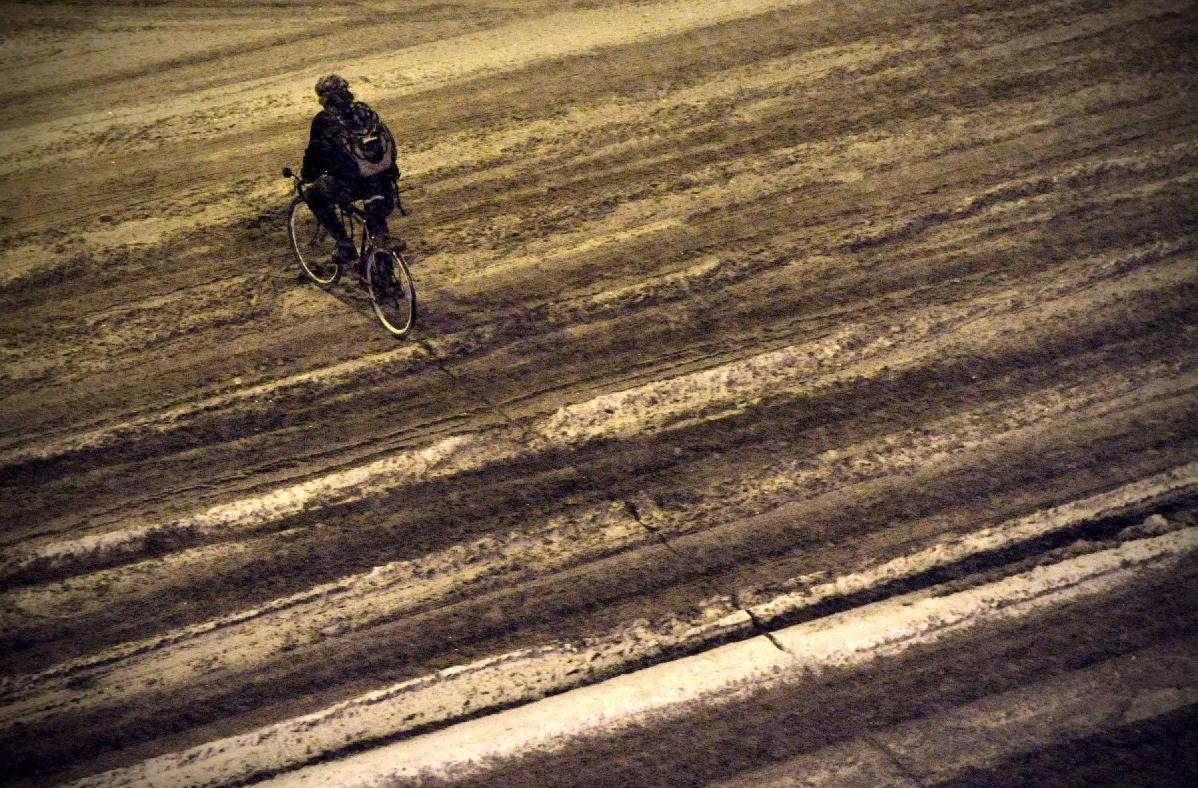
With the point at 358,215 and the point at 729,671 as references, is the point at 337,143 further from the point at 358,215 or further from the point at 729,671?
the point at 729,671

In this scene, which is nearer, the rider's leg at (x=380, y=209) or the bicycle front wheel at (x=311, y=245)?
the rider's leg at (x=380, y=209)

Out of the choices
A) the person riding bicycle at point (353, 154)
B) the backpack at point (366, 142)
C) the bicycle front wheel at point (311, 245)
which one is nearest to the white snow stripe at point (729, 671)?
the person riding bicycle at point (353, 154)

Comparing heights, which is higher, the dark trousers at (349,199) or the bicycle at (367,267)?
the dark trousers at (349,199)

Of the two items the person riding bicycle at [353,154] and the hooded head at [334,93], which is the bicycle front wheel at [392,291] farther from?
the hooded head at [334,93]

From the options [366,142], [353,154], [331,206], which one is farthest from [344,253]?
[366,142]

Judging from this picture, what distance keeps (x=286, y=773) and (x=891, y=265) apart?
20.2ft

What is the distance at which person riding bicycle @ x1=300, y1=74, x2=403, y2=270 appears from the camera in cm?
812

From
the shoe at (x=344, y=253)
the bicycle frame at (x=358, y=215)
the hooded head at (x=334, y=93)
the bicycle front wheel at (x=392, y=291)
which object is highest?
the hooded head at (x=334, y=93)

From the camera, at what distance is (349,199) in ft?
28.0

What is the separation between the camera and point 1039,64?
33.8 feet

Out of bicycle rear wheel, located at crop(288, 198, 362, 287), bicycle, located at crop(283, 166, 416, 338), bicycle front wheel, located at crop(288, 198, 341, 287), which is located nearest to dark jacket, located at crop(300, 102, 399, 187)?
bicycle, located at crop(283, 166, 416, 338)

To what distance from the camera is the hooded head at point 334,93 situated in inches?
317

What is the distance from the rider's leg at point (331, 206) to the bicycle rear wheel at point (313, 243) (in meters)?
0.11

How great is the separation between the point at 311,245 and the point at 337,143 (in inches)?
55.3
